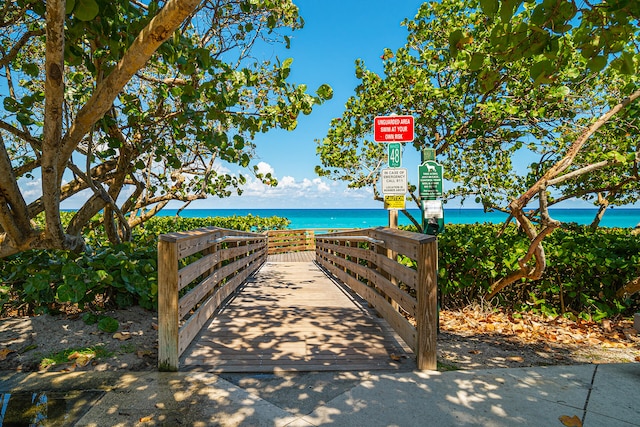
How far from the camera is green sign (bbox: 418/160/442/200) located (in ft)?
13.7

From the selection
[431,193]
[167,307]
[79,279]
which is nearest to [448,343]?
[431,193]

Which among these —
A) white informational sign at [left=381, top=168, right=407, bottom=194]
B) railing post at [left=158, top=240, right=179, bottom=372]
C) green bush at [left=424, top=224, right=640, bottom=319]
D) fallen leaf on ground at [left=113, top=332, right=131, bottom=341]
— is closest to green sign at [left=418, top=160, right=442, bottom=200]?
white informational sign at [left=381, top=168, right=407, bottom=194]

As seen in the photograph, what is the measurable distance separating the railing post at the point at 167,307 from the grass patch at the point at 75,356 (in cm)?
61

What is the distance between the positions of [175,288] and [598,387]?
3351mm

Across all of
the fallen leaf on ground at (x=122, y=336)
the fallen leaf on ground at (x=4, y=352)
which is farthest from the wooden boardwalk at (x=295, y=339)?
the fallen leaf on ground at (x=4, y=352)

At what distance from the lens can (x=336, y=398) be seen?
2725mm

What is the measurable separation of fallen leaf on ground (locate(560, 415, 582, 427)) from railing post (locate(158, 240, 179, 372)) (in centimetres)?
281

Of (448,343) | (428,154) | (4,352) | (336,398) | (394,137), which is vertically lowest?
(448,343)

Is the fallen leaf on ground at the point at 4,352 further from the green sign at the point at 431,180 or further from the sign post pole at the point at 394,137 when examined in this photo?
the green sign at the point at 431,180

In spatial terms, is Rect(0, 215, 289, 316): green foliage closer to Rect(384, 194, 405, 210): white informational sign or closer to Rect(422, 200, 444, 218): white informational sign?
Rect(384, 194, 405, 210): white informational sign

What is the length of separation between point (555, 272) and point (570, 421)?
3.63m

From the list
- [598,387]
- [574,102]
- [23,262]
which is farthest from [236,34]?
[574,102]

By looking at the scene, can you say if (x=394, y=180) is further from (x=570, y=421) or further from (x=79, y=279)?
(x=79, y=279)

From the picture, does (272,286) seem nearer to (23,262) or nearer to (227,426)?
(23,262)
